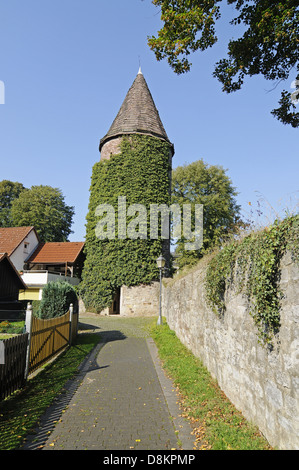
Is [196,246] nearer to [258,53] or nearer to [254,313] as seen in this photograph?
[258,53]

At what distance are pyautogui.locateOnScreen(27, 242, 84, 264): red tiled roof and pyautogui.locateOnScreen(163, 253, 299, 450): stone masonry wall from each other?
69.1 ft

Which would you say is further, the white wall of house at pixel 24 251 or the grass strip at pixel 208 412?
the white wall of house at pixel 24 251

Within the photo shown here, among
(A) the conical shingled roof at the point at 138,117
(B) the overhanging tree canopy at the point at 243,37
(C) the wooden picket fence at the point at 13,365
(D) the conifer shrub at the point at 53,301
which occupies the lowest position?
(C) the wooden picket fence at the point at 13,365

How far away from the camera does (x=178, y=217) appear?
30188mm

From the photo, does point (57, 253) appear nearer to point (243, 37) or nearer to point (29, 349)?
point (29, 349)

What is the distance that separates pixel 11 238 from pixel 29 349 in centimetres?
2328

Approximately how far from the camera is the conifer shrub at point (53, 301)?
11227 mm

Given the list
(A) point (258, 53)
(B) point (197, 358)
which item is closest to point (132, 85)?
(A) point (258, 53)

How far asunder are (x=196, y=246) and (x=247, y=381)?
24519mm

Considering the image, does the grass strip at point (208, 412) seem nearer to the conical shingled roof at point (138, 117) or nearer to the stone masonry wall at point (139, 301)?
the stone masonry wall at point (139, 301)

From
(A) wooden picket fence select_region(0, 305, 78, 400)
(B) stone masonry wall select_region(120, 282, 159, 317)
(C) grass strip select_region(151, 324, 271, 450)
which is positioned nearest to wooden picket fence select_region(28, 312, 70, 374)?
(A) wooden picket fence select_region(0, 305, 78, 400)

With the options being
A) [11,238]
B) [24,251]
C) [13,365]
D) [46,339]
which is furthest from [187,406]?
[11,238]

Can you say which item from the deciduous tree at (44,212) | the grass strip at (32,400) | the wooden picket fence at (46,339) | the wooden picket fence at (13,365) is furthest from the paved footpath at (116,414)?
the deciduous tree at (44,212)

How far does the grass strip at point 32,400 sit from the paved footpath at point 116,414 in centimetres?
17
